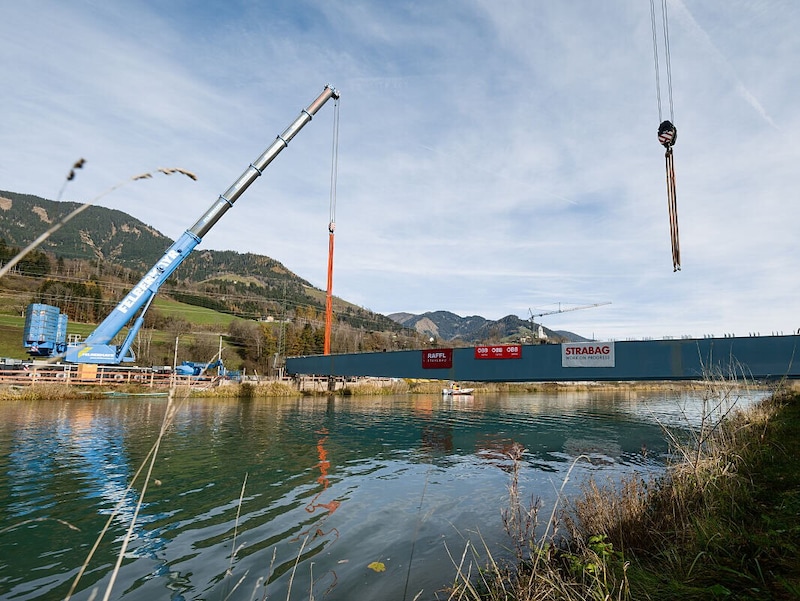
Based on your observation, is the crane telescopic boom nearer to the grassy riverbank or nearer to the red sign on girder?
the red sign on girder

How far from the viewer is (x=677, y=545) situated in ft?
19.8

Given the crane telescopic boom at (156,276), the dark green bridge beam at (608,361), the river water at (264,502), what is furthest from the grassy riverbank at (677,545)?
the crane telescopic boom at (156,276)

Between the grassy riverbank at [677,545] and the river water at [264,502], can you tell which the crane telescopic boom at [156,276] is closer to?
the river water at [264,502]

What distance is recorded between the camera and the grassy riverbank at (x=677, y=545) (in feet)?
15.5

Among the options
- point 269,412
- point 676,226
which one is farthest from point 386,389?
point 676,226

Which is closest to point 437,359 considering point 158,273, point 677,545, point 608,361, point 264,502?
point 608,361

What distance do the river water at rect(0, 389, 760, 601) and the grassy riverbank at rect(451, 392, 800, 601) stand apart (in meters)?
1.03

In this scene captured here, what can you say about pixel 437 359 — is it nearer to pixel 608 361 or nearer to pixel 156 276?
pixel 608 361

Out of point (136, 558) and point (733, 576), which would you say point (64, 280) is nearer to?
point (136, 558)

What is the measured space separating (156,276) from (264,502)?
2426cm

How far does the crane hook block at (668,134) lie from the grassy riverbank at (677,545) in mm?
9724

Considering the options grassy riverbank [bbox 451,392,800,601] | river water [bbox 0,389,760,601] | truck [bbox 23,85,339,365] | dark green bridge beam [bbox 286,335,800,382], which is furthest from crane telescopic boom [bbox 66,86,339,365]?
grassy riverbank [bbox 451,392,800,601]

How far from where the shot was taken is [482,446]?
70.1 feet

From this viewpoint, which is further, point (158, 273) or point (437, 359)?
point (437, 359)
